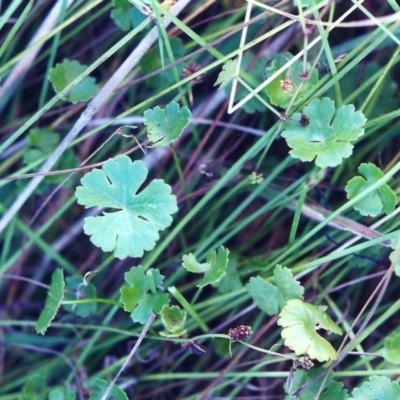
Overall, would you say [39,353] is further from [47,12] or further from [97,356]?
[47,12]

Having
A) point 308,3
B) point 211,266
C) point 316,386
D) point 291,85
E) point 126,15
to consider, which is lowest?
point 316,386

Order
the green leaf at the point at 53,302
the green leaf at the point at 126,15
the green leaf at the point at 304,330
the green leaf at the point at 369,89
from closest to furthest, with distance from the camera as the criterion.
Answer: the green leaf at the point at 304,330 → the green leaf at the point at 53,302 → the green leaf at the point at 126,15 → the green leaf at the point at 369,89

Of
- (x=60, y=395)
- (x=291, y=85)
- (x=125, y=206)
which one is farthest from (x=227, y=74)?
(x=60, y=395)

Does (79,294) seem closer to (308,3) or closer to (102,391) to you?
(102,391)

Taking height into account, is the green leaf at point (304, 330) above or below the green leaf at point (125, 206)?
below

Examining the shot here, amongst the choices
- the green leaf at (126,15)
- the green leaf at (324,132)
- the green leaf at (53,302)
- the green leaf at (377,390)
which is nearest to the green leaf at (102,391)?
the green leaf at (53,302)

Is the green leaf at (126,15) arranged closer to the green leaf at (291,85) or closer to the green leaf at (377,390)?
the green leaf at (291,85)

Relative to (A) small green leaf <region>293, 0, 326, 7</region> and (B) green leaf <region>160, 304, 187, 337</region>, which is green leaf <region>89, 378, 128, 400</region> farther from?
(A) small green leaf <region>293, 0, 326, 7</region>
